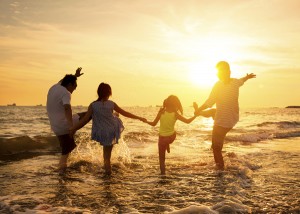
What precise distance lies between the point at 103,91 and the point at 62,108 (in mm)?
1156

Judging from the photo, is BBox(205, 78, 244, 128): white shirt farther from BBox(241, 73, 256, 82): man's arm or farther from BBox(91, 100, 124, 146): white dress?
BBox(91, 100, 124, 146): white dress

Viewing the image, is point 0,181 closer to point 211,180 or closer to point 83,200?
point 83,200

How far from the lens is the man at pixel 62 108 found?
761cm

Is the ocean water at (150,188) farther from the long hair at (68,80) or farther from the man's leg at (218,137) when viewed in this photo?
the long hair at (68,80)

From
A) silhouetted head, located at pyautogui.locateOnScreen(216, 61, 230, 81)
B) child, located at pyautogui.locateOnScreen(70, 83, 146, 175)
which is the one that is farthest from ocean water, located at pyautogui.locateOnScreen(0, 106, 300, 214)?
silhouetted head, located at pyautogui.locateOnScreen(216, 61, 230, 81)

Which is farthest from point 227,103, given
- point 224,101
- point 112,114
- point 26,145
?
point 26,145

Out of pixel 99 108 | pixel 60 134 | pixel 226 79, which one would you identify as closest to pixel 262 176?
pixel 226 79

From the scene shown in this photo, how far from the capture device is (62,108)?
7789mm

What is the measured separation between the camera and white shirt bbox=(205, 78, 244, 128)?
795cm

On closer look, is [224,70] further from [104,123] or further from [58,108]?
[58,108]

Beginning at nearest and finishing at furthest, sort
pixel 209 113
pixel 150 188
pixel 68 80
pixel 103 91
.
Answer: pixel 150 188, pixel 103 91, pixel 68 80, pixel 209 113

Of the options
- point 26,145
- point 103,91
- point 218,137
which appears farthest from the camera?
point 26,145

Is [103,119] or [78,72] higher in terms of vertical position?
[78,72]

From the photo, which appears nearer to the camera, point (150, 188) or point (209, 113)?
point (150, 188)
